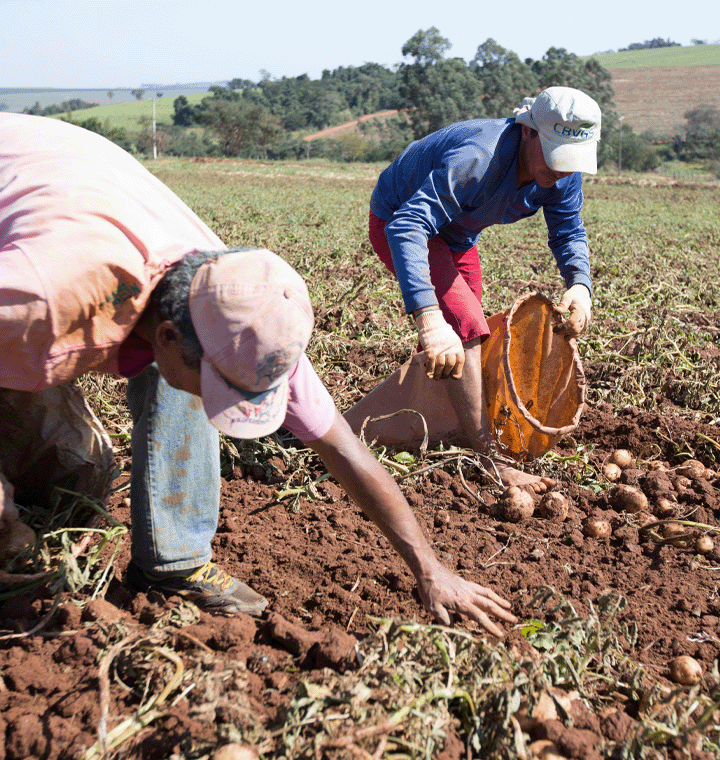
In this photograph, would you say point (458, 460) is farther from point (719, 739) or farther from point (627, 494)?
point (719, 739)

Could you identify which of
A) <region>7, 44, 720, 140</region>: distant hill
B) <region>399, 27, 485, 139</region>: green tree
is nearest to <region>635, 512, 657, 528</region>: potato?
<region>399, 27, 485, 139</region>: green tree

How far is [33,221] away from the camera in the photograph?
51.1 inches

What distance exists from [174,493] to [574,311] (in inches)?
69.9

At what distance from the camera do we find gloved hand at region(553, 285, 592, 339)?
9.25 feet

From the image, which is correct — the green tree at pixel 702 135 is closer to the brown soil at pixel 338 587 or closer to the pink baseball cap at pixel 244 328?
the brown soil at pixel 338 587

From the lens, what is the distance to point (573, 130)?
2373 millimetres

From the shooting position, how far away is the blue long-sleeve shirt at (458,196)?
7.93ft

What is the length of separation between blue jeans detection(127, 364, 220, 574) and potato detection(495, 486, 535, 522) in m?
1.11

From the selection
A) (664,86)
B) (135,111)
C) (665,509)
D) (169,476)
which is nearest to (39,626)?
(169,476)

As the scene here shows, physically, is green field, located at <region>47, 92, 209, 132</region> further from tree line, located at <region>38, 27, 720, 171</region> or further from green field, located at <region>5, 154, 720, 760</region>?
green field, located at <region>5, 154, 720, 760</region>

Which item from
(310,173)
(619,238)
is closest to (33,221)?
(619,238)

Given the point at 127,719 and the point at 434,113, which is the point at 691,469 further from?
the point at 434,113

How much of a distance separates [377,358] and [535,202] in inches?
50.1

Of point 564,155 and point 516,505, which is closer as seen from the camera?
point 564,155
